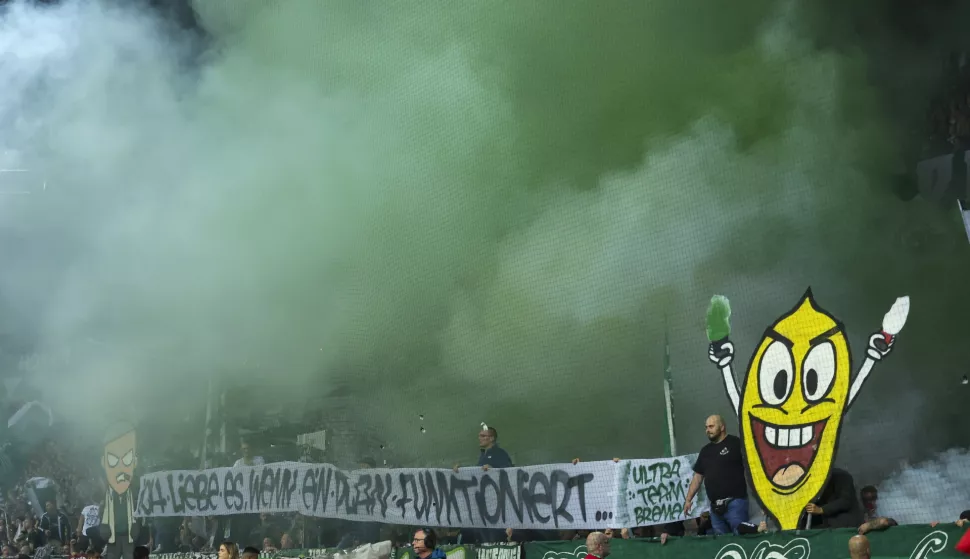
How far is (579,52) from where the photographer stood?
508 inches

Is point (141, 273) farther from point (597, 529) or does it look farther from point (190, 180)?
point (597, 529)

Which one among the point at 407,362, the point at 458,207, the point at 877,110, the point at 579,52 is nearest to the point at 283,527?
the point at 407,362

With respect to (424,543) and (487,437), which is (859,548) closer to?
(424,543)

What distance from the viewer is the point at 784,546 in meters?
6.46

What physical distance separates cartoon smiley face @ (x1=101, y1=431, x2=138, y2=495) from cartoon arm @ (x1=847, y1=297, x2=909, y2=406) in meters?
10.8

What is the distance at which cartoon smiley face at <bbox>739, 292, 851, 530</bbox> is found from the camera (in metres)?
6.93

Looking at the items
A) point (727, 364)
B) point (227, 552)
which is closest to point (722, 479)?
point (727, 364)

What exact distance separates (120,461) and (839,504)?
432 inches

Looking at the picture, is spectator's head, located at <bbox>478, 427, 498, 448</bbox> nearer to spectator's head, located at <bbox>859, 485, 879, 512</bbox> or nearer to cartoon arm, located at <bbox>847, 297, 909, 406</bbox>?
spectator's head, located at <bbox>859, 485, 879, 512</bbox>

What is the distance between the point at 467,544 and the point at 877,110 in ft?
19.8

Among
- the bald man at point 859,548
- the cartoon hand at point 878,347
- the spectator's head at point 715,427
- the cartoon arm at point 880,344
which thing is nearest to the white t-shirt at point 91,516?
the spectator's head at point 715,427

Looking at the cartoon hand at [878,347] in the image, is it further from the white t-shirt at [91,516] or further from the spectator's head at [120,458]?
the white t-shirt at [91,516]

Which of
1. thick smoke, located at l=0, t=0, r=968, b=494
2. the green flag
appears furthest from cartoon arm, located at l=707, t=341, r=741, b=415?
thick smoke, located at l=0, t=0, r=968, b=494

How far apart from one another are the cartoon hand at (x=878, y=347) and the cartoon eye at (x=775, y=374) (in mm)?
533
